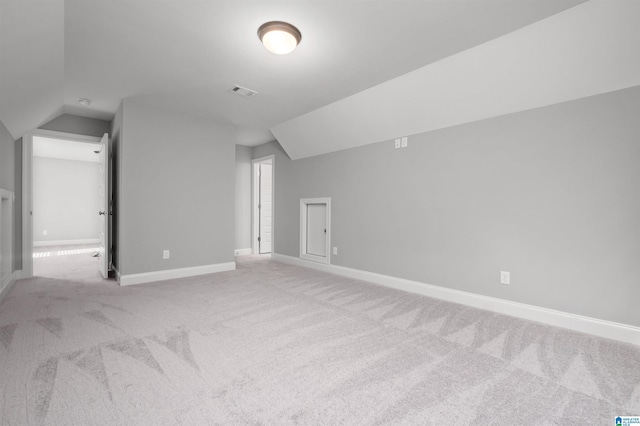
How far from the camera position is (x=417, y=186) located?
3.76 meters

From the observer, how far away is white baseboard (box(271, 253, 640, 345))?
2.37 meters

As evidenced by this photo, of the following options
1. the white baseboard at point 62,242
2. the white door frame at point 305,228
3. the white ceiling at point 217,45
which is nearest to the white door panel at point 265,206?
the white door frame at point 305,228

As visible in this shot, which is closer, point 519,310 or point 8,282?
point 519,310

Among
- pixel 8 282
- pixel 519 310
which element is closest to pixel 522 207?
pixel 519 310

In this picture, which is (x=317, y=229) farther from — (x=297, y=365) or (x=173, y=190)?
(x=297, y=365)

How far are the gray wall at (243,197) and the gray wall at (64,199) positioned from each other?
5210 mm

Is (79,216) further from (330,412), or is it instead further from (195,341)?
(330,412)

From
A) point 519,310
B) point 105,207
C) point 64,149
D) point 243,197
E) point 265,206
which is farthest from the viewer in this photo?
point 64,149

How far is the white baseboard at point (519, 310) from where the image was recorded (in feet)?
7.79

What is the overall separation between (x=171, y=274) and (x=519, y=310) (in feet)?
14.5

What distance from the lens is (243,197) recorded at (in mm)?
6770

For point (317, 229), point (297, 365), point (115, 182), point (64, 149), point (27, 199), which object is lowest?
point (297, 365)

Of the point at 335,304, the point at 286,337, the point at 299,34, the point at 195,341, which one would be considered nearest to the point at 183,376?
the point at 195,341

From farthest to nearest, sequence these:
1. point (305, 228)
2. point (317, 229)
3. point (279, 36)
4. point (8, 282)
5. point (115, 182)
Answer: point (305, 228), point (317, 229), point (115, 182), point (8, 282), point (279, 36)
